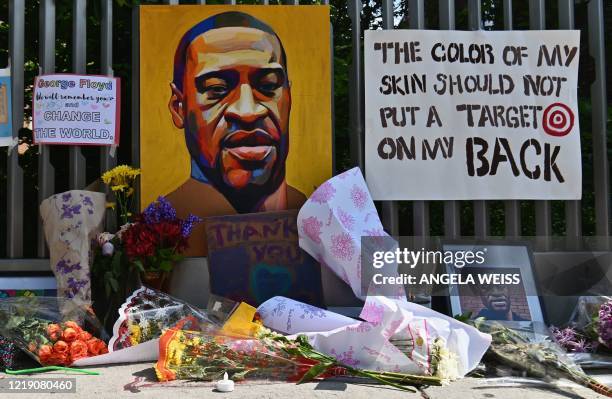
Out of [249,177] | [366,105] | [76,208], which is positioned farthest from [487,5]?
[76,208]

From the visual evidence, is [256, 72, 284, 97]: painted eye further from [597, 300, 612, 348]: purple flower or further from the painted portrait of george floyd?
[597, 300, 612, 348]: purple flower

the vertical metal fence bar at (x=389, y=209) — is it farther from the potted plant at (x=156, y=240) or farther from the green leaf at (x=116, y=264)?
the green leaf at (x=116, y=264)

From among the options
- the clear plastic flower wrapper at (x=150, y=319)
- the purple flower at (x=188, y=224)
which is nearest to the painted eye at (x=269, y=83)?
the purple flower at (x=188, y=224)

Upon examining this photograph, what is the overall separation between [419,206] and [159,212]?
186cm

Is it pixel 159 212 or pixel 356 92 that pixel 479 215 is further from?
pixel 159 212

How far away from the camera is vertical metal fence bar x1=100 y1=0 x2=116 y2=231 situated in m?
4.57

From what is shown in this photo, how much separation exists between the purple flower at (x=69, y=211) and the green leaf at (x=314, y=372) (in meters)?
1.90

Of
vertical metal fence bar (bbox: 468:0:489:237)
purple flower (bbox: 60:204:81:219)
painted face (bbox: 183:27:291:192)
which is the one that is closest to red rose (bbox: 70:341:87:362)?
purple flower (bbox: 60:204:81:219)

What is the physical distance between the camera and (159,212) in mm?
4273

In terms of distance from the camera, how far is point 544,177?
465 cm

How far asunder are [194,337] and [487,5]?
363 centimetres

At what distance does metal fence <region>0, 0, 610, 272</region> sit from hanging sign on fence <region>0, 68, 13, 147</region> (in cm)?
4

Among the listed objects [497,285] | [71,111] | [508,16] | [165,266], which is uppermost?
[508,16]

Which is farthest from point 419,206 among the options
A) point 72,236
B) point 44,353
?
point 44,353
